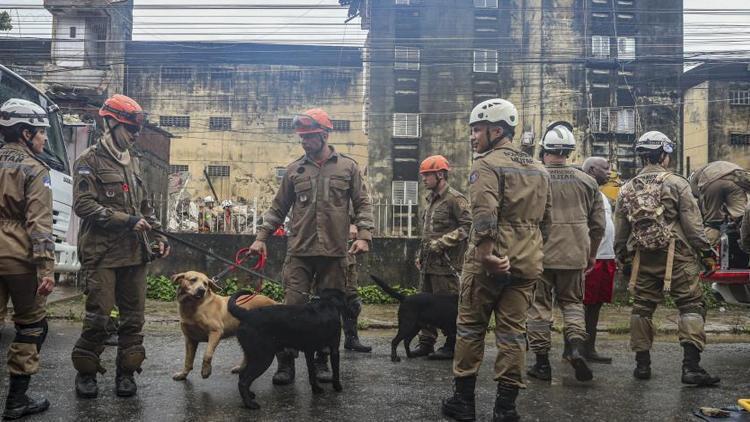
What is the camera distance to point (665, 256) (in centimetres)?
596

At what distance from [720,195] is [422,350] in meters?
4.02

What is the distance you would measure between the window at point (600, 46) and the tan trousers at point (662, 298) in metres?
33.9

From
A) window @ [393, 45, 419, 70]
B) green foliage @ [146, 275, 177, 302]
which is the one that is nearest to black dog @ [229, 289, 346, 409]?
green foliage @ [146, 275, 177, 302]

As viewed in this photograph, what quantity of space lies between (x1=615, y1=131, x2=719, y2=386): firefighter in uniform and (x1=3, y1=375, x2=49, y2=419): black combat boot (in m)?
4.98

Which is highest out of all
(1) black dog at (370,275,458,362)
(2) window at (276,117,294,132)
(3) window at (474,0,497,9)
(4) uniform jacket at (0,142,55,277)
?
(3) window at (474,0,497,9)

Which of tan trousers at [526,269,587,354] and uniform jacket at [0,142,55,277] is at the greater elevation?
uniform jacket at [0,142,55,277]

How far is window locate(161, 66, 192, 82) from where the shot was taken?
38719 millimetres

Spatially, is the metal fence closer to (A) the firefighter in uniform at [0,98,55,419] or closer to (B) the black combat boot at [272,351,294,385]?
(B) the black combat boot at [272,351,294,385]

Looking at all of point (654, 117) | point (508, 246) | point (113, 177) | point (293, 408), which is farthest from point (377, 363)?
point (654, 117)

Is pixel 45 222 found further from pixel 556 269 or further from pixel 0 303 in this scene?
pixel 556 269

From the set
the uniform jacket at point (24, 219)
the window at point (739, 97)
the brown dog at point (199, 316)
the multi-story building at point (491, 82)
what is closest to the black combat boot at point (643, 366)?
the brown dog at point (199, 316)

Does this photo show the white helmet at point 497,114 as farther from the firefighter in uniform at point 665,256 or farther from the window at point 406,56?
the window at point 406,56

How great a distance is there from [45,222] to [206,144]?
37065 mm

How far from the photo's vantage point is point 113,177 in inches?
202
